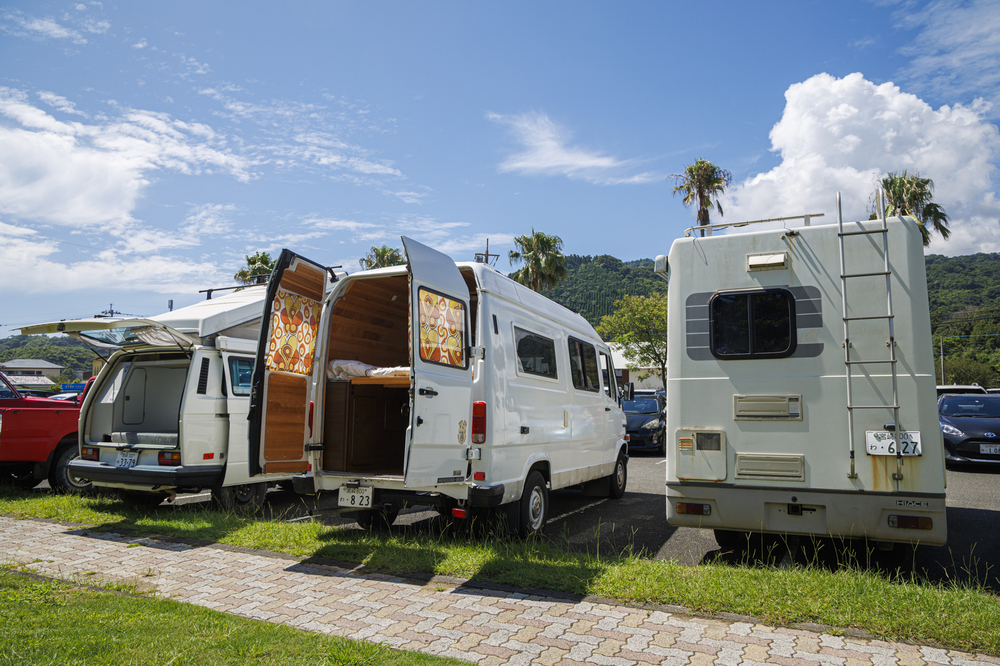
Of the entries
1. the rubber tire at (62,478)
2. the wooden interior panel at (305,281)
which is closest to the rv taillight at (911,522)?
the wooden interior panel at (305,281)

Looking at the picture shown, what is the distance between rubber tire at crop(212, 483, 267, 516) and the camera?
8031mm

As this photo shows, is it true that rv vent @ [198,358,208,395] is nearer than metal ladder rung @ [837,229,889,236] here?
No

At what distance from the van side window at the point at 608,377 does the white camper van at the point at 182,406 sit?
472cm

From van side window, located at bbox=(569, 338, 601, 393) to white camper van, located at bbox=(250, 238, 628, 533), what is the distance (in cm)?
22

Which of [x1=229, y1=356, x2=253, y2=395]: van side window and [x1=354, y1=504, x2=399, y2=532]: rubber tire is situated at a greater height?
[x1=229, y1=356, x2=253, y2=395]: van side window

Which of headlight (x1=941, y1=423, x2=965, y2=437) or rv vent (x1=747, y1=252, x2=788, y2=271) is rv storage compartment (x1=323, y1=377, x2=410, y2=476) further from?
headlight (x1=941, y1=423, x2=965, y2=437)

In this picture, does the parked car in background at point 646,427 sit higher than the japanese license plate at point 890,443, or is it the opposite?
the japanese license plate at point 890,443

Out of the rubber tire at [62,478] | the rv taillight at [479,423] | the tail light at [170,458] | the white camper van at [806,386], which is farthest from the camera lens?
the rubber tire at [62,478]

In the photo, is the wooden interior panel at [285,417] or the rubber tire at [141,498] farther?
the rubber tire at [141,498]

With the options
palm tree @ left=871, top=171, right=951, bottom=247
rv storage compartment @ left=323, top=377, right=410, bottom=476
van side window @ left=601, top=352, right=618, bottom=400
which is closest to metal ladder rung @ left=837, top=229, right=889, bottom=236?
rv storage compartment @ left=323, top=377, right=410, bottom=476

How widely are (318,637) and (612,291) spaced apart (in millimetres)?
60852

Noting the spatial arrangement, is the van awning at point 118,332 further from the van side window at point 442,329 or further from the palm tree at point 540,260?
the palm tree at point 540,260

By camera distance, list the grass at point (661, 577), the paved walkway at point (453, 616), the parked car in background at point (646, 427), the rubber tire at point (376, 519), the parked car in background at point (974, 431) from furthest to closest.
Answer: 1. the parked car in background at point (646, 427)
2. the parked car in background at point (974, 431)
3. the rubber tire at point (376, 519)
4. the grass at point (661, 577)
5. the paved walkway at point (453, 616)

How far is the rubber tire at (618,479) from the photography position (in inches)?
380
